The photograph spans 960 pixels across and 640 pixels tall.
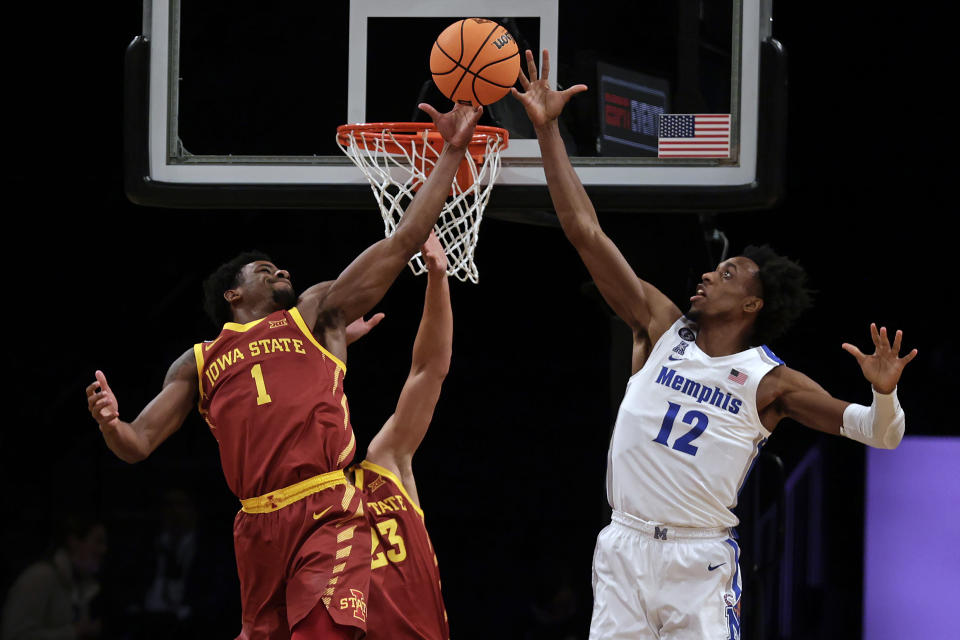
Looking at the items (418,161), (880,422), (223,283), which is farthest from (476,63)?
(880,422)

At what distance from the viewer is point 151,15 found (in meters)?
5.05

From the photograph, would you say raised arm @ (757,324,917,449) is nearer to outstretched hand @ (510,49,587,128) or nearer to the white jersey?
the white jersey

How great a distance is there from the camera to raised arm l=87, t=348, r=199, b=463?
4199 millimetres

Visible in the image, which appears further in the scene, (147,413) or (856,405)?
(147,413)

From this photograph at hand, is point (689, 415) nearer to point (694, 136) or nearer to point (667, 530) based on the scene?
point (667, 530)

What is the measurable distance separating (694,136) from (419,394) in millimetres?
1424

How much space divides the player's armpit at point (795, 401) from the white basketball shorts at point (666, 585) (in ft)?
1.48

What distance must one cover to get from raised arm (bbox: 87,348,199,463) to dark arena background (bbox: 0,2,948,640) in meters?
4.33

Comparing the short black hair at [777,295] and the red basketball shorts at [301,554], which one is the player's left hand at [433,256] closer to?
the red basketball shorts at [301,554]

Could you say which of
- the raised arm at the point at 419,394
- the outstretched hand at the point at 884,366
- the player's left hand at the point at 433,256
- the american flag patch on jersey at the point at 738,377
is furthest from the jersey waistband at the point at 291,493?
the outstretched hand at the point at 884,366

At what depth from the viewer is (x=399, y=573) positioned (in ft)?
15.1

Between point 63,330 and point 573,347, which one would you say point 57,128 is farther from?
point 573,347

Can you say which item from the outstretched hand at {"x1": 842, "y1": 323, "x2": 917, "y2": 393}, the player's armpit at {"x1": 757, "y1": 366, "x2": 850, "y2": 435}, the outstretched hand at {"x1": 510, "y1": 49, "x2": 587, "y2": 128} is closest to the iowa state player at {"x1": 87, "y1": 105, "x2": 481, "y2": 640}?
the outstretched hand at {"x1": 510, "y1": 49, "x2": 587, "y2": 128}

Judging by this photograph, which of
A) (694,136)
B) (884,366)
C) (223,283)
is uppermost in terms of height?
(694,136)
